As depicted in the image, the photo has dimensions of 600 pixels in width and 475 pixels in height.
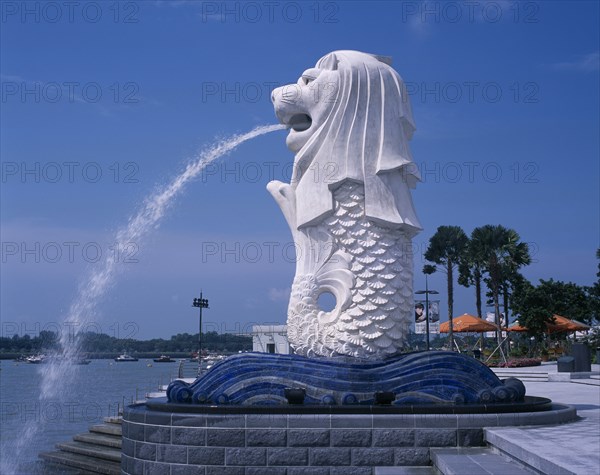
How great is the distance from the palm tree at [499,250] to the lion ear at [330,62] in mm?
27180

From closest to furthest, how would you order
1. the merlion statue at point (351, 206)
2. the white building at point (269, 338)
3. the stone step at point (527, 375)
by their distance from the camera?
the merlion statue at point (351, 206) → the stone step at point (527, 375) → the white building at point (269, 338)

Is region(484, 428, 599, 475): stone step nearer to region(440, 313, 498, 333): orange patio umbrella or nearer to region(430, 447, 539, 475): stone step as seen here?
region(430, 447, 539, 475): stone step

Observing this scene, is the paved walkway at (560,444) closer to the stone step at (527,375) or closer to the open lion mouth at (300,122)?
the open lion mouth at (300,122)

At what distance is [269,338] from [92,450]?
17585mm

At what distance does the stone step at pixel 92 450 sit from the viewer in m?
12.6

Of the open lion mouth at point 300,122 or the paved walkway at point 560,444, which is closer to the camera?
the paved walkway at point 560,444

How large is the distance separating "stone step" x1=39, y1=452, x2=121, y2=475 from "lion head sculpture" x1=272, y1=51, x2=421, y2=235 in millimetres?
5447

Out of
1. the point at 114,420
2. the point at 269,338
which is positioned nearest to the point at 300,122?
the point at 114,420

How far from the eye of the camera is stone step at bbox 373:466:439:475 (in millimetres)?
7398

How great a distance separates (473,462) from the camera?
6785 mm

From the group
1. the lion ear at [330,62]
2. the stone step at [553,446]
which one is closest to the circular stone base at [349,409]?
the stone step at [553,446]

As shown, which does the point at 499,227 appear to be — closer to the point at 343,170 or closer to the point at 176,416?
the point at 343,170

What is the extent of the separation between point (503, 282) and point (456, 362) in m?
30.9

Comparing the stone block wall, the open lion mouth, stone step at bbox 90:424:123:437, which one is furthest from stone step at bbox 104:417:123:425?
the open lion mouth
